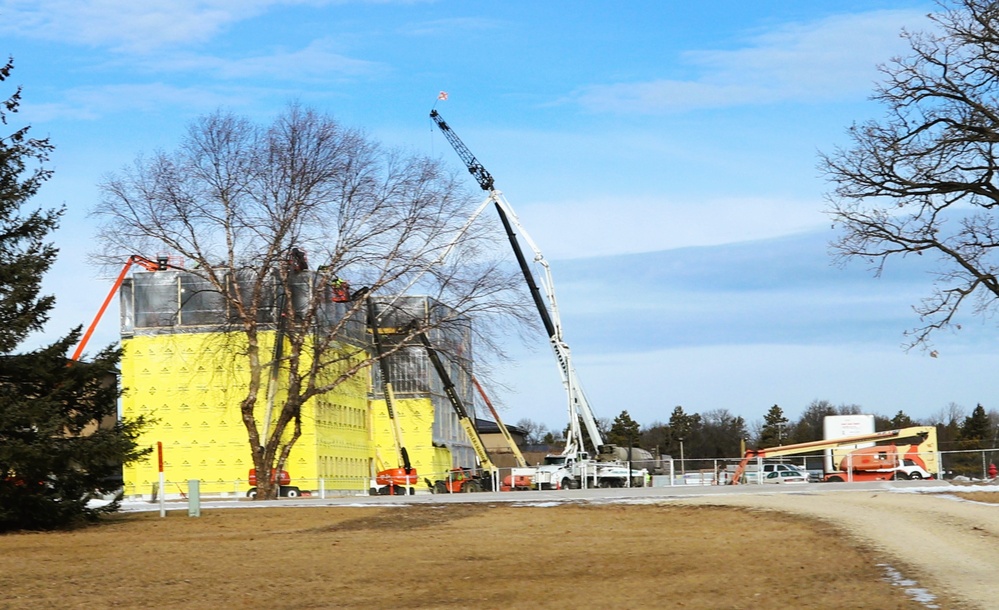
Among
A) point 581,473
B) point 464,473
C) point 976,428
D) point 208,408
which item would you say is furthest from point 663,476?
point 976,428

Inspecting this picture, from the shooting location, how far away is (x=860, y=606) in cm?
1199

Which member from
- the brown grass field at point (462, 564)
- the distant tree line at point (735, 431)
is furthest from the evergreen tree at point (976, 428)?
the brown grass field at point (462, 564)

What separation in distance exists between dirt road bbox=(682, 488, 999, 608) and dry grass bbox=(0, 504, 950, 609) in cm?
60

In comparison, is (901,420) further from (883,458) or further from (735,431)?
(883,458)

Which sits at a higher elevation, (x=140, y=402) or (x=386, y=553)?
(x=140, y=402)

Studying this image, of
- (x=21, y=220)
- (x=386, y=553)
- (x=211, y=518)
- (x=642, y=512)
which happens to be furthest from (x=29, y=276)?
(x=642, y=512)

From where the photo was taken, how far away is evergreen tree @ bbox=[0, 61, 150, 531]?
24.3 metres

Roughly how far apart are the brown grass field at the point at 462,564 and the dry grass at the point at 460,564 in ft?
0.10

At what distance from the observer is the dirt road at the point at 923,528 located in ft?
45.1

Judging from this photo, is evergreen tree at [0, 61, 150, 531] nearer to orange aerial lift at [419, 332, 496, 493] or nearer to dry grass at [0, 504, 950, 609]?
dry grass at [0, 504, 950, 609]

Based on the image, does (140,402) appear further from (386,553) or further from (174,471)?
(386,553)

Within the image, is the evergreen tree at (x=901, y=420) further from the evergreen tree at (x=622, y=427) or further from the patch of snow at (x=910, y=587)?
the patch of snow at (x=910, y=587)

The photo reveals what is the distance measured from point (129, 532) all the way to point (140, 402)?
42.9m

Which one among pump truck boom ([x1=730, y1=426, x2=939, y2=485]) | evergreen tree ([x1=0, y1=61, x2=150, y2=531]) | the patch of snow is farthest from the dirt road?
pump truck boom ([x1=730, y1=426, x2=939, y2=485])
